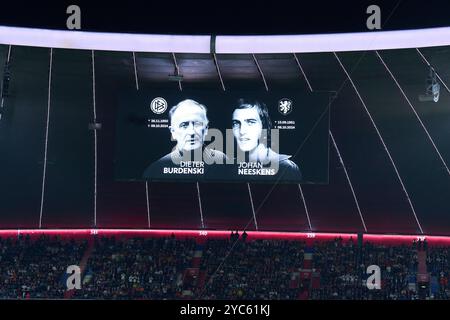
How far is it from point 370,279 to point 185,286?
5422 mm

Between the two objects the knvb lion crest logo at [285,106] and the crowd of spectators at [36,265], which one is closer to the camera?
the knvb lion crest logo at [285,106]

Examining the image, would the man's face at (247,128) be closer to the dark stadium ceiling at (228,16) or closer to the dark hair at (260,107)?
the dark hair at (260,107)

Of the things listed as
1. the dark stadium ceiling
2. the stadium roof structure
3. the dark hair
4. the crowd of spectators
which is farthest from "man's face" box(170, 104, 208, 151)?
the crowd of spectators

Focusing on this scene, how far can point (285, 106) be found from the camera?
19.1m

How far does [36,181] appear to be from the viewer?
74.9ft

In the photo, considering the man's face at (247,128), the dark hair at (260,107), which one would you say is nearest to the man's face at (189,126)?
the man's face at (247,128)

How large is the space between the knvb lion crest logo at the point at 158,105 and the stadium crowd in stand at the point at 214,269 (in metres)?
5.42

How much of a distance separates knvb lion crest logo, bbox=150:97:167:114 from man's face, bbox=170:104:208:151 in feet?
1.08

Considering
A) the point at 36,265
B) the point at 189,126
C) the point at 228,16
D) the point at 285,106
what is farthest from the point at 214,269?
the point at 228,16

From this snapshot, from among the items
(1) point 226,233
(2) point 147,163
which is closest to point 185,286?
(1) point 226,233

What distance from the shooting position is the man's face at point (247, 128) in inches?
752

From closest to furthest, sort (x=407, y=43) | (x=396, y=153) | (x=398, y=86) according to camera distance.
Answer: (x=407, y=43) < (x=398, y=86) < (x=396, y=153)

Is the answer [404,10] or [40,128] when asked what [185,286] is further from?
[404,10]

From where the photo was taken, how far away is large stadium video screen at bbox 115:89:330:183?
19.1 metres
